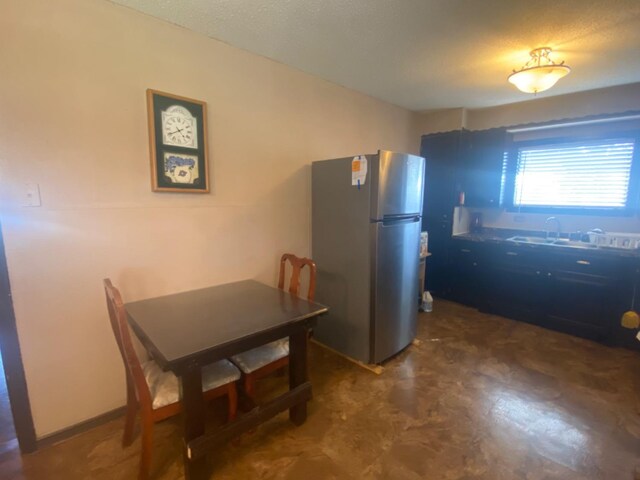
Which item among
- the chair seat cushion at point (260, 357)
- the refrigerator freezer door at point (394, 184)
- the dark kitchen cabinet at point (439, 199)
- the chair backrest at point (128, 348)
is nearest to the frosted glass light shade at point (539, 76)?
the refrigerator freezer door at point (394, 184)

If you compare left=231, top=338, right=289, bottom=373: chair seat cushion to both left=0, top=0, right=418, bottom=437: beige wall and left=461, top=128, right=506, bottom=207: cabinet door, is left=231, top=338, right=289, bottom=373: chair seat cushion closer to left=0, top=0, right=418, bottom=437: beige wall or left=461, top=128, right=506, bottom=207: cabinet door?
left=0, top=0, right=418, bottom=437: beige wall

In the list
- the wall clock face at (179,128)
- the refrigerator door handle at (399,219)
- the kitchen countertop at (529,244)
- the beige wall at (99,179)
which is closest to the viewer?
the beige wall at (99,179)

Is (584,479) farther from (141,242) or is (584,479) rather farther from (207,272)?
(141,242)

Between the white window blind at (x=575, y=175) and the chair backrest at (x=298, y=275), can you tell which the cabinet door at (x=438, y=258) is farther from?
the chair backrest at (x=298, y=275)

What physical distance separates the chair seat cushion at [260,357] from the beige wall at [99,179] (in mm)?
656

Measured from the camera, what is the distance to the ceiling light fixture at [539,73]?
2052 millimetres

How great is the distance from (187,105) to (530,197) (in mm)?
3778

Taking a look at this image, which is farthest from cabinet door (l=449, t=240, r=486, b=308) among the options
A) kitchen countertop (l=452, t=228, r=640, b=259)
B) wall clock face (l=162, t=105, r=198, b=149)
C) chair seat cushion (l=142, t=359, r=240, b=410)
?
wall clock face (l=162, t=105, r=198, b=149)

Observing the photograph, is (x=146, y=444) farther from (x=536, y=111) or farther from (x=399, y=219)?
(x=536, y=111)

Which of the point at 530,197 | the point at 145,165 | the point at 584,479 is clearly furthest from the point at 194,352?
the point at 530,197

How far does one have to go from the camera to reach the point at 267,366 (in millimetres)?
1867

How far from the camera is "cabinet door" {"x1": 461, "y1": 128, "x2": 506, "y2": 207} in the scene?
3572 mm

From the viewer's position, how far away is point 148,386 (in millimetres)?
1466

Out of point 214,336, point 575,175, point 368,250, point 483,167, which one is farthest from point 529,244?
point 214,336
